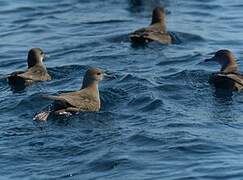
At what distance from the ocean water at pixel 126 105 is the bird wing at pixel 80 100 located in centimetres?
18

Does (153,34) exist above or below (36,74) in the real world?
above

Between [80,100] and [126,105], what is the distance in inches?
36.9

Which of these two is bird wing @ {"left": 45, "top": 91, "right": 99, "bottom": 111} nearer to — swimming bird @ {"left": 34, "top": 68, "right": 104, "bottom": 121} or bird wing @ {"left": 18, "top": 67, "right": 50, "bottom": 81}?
swimming bird @ {"left": 34, "top": 68, "right": 104, "bottom": 121}

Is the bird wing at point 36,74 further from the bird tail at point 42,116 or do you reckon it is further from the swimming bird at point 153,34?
the swimming bird at point 153,34

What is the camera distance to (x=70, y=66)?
22.0 meters

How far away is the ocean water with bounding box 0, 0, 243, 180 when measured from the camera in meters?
15.3

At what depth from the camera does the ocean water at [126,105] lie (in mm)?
15320

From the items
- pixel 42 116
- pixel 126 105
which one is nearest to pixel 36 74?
pixel 126 105

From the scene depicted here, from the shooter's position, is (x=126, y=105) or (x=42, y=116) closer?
(x=42, y=116)

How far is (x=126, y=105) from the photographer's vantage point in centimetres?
1856

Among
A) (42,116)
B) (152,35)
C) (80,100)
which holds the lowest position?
(42,116)

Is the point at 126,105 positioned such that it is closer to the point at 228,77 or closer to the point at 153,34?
the point at 228,77

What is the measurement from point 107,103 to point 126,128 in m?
2.01

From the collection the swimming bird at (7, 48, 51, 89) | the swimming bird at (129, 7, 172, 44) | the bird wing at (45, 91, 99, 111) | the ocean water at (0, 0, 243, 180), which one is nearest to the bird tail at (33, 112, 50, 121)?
the ocean water at (0, 0, 243, 180)
